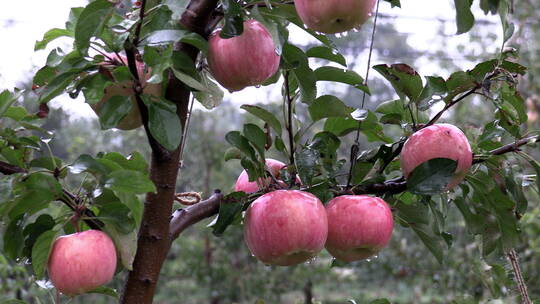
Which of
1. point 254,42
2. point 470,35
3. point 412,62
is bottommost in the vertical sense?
point 412,62

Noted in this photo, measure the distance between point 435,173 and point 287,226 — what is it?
167 millimetres

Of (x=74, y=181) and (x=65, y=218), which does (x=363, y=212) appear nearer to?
(x=65, y=218)

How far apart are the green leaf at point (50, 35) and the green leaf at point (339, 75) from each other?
1.00ft

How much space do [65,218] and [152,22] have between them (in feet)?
0.83

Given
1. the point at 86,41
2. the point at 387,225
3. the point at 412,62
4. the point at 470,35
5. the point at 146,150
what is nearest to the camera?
the point at 86,41

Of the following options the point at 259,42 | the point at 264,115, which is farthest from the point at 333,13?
the point at 264,115

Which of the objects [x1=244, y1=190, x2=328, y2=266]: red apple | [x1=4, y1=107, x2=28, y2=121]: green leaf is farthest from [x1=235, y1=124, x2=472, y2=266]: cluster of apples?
[x1=4, y1=107, x2=28, y2=121]: green leaf

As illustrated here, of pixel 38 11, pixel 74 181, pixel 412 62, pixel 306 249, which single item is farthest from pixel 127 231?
pixel 412 62

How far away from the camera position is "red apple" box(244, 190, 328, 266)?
0.65 m

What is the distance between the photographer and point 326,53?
748 millimetres

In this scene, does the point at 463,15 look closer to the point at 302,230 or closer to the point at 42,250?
the point at 302,230

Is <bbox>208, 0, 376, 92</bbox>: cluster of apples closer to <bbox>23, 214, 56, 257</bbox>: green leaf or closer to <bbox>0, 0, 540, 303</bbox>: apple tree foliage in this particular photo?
<bbox>0, 0, 540, 303</bbox>: apple tree foliage

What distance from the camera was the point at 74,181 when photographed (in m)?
3.35

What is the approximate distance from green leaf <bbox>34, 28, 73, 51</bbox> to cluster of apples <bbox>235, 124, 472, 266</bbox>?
30 cm
